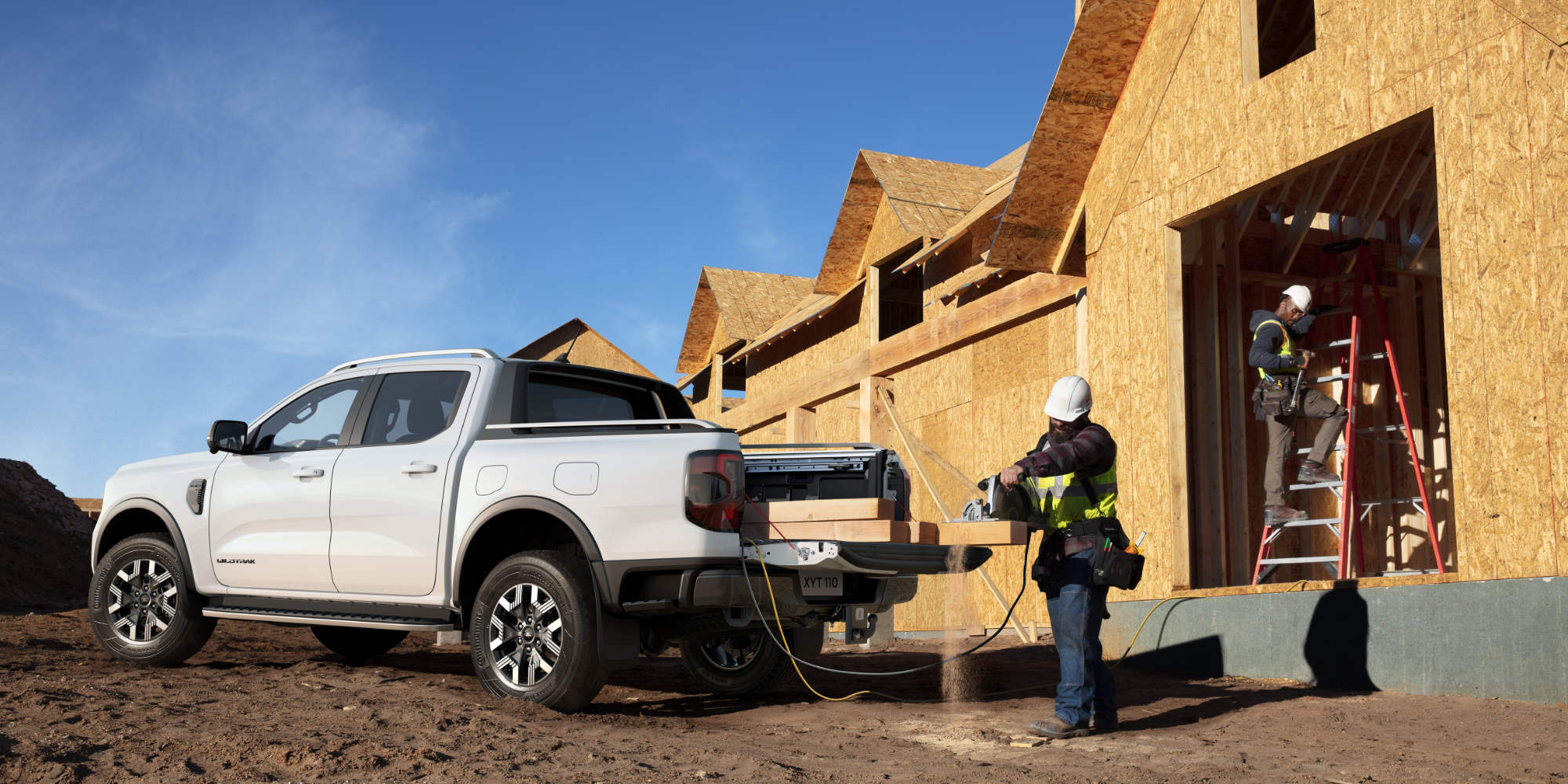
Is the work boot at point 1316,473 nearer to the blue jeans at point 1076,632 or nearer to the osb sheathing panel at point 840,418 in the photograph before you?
the blue jeans at point 1076,632

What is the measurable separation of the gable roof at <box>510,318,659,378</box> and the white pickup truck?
75.8 feet

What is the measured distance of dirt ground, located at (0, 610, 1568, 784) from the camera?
501 cm

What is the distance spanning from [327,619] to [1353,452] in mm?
8090

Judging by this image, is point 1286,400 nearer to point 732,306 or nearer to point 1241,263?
point 1241,263

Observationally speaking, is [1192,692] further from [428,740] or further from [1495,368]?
[428,740]

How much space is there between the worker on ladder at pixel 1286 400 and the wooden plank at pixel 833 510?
17.7 feet

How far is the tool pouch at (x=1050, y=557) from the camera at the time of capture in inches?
254

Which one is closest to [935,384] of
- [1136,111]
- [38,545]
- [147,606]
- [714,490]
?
[1136,111]

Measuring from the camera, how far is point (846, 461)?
7023 millimetres

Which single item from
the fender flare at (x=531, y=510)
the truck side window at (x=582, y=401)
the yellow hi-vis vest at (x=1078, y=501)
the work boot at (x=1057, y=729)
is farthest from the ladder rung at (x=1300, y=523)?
the fender flare at (x=531, y=510)

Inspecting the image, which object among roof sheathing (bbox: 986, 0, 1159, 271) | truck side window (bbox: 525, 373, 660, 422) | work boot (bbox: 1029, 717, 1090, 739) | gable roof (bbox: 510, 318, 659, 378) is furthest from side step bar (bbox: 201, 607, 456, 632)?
gable roof (bbox: 510, 318, 659, 378)

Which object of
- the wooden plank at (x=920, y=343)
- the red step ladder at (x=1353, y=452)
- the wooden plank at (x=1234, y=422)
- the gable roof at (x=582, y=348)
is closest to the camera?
the red step ladder at (x=1353, y=452)

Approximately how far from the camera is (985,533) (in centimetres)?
629

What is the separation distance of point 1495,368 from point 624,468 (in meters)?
5.26
